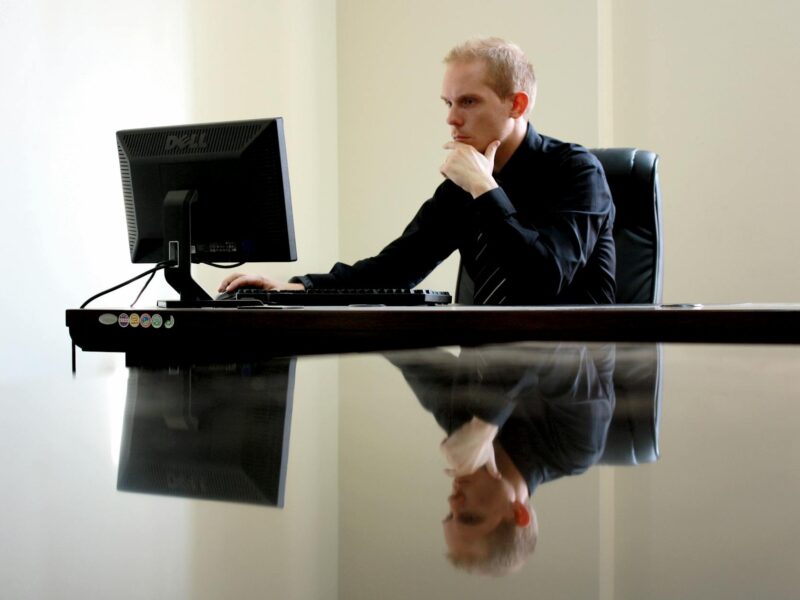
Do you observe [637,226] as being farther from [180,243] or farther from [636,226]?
[180,243]

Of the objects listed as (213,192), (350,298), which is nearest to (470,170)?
(213,192)

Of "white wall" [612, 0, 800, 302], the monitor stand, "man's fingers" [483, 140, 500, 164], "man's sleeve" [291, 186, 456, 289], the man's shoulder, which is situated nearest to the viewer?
the monitor stand

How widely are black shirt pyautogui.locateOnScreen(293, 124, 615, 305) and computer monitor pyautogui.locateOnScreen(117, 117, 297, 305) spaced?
51 cm

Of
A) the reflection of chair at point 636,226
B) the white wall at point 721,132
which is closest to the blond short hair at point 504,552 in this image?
the reflection of chair at point 636,226

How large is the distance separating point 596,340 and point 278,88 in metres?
3.39

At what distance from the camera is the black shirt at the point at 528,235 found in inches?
82.3

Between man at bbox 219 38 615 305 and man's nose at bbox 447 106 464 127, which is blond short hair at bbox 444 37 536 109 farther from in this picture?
man's nose at bbox 447 106 464 127

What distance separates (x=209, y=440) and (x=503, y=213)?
188 cm

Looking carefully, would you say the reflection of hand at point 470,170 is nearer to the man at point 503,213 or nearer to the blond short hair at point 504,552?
the man at point 503,213

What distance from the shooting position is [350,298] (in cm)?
153

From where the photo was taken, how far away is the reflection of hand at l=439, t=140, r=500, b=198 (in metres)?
2.16

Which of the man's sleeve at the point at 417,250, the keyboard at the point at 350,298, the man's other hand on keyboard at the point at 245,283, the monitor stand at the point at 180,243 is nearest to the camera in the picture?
the keyboard at the point at 350,298

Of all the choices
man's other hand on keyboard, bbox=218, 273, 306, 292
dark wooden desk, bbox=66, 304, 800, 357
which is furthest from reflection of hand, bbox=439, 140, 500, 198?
dark wooden desk, bbox=66, 304, 800, 357

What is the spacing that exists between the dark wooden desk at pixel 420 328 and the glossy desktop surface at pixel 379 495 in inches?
26.5
